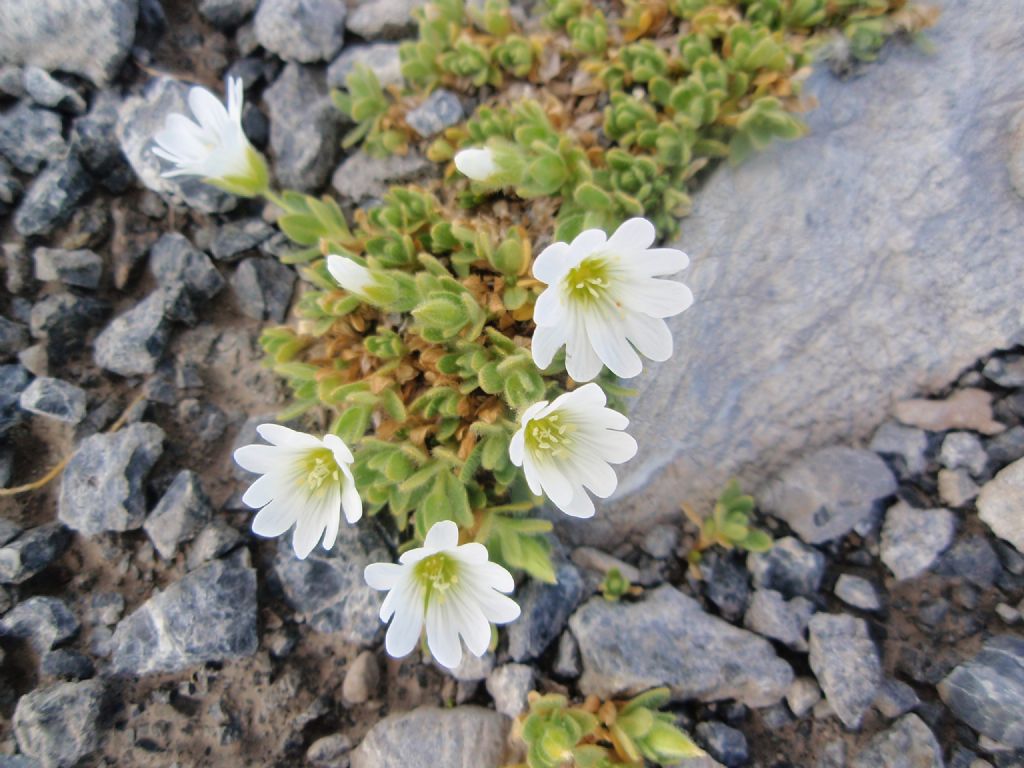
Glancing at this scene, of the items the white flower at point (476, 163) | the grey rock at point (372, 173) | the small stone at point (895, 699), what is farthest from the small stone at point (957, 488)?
the grey rock at point (372, 173)

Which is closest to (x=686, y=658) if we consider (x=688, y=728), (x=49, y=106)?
(x=688, y=728)

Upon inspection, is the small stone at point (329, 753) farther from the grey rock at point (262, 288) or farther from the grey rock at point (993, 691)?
the grey rock at point (993, 691)

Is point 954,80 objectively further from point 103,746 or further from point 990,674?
point 103,746

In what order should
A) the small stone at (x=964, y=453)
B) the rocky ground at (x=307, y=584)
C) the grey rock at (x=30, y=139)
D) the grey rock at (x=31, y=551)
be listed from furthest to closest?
the grey rock at (x=30, y=139)
the small stone at (x=964, y=453)
the grey rock at (x=31, y=551)
the rocky ground at (x=307, y=584)

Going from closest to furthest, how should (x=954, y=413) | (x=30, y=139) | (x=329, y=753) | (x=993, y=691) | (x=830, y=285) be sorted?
(x=993, y=691) → (x=329, y=753) → (x=954, y=413) → (x=830, y=285) → (x=30, y=139)

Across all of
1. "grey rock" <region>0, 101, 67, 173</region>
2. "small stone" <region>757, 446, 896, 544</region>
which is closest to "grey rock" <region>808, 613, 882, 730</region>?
"small stone" <region>757, 446, 896, 544</region>

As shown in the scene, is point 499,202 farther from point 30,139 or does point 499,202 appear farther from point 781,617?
point 30,139

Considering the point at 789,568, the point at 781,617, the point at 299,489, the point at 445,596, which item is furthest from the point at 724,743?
the point at 299,489
